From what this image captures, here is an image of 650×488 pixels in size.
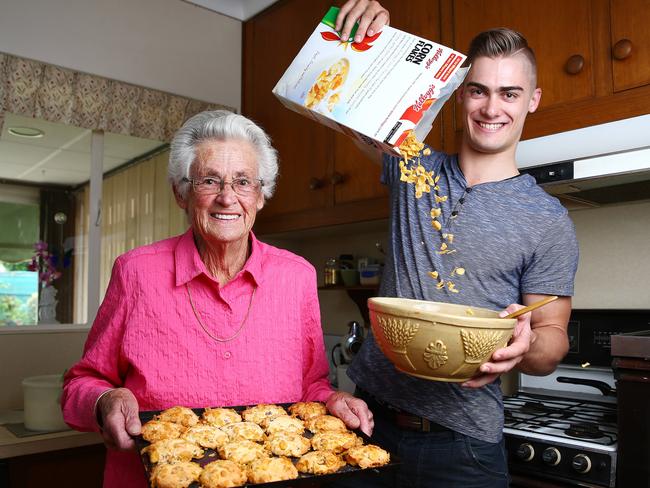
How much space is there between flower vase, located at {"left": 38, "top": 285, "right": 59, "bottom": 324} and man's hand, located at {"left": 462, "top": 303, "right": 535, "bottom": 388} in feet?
7.66

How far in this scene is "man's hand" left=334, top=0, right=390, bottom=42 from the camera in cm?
113

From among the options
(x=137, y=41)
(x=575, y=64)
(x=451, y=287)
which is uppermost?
(x=137, y=41)

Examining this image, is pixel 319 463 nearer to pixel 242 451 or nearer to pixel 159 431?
pixel 242 451

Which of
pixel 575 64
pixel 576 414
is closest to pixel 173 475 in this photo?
pixel 576 414

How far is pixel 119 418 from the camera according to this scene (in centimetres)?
95

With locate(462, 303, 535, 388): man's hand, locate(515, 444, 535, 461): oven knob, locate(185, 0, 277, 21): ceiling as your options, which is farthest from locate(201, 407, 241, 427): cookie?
locate(185, 0, 277, 21): ceiling

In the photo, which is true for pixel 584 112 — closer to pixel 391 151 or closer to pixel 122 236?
pixel 391 151

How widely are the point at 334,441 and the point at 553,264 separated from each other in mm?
579

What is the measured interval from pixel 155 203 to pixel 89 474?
152 centimetres

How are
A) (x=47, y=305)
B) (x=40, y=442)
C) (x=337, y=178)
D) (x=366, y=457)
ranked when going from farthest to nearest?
(x=47, y=305) < (x=337, y=178) < (x=40, y=442) < (x=366, y=457)

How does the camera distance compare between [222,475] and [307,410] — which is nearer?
[222,475]

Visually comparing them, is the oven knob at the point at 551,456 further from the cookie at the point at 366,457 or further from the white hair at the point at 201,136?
the white hair at the point at 201,136

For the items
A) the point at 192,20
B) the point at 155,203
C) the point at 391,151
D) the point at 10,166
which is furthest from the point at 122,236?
A: the point at 391,151

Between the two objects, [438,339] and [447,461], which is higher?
[438,339]
